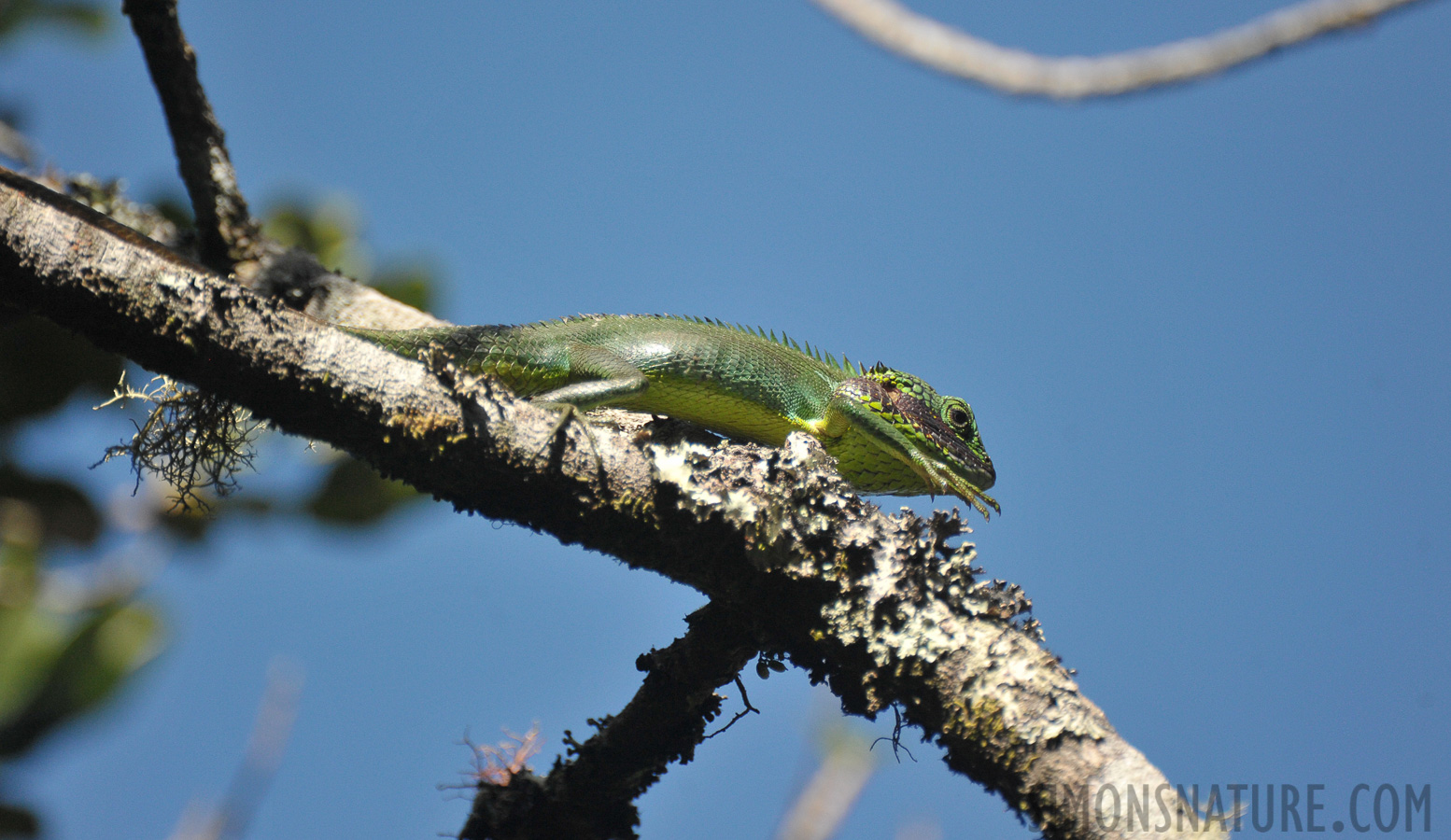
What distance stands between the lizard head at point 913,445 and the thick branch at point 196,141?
4127 millimetres

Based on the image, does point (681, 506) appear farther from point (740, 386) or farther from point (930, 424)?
point (930, 424)

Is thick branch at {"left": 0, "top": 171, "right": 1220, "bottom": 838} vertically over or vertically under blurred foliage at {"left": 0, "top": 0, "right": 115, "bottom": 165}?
under

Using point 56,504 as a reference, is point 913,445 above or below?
above

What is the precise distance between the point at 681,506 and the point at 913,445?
252cm

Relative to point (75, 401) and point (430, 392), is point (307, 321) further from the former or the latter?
point (75, 401)

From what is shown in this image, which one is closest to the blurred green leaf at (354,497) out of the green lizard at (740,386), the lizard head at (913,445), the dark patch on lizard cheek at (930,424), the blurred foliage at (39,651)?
the blurred foliage at (39,651)

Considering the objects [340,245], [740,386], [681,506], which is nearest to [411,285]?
[340,245]

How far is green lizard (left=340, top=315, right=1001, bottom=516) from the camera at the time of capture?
4.84 m

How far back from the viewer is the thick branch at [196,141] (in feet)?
16.8

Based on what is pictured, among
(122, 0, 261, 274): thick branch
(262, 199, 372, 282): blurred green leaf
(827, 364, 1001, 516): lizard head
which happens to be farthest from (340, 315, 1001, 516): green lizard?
(262, 199, 372, 282): blurred green leaf

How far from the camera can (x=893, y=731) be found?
3.55m

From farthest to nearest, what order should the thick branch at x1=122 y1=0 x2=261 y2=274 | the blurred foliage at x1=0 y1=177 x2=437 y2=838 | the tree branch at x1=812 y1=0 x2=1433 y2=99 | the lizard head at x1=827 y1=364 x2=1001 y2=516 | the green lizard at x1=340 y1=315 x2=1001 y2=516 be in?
the blurred foliage at x1=0 y1=177 x2=437 y2=838, the lizard head at x1=827 y1=364 x2=1001 y2=516, the thick branch at x1=122 y1=0 x2=261 y2=274, the green lizard at x1=340 y1=315 x2=1001 y2=516, the tree branch at x1=812 y1=0 x2=1433 y2=99

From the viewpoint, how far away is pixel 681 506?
3.37 m

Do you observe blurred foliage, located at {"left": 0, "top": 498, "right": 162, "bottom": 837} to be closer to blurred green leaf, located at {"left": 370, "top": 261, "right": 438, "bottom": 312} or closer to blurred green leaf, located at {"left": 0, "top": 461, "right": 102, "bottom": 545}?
blurred green leaf, located at {"left": 0, "top": 461, "right": 102, "bottom": 545}
